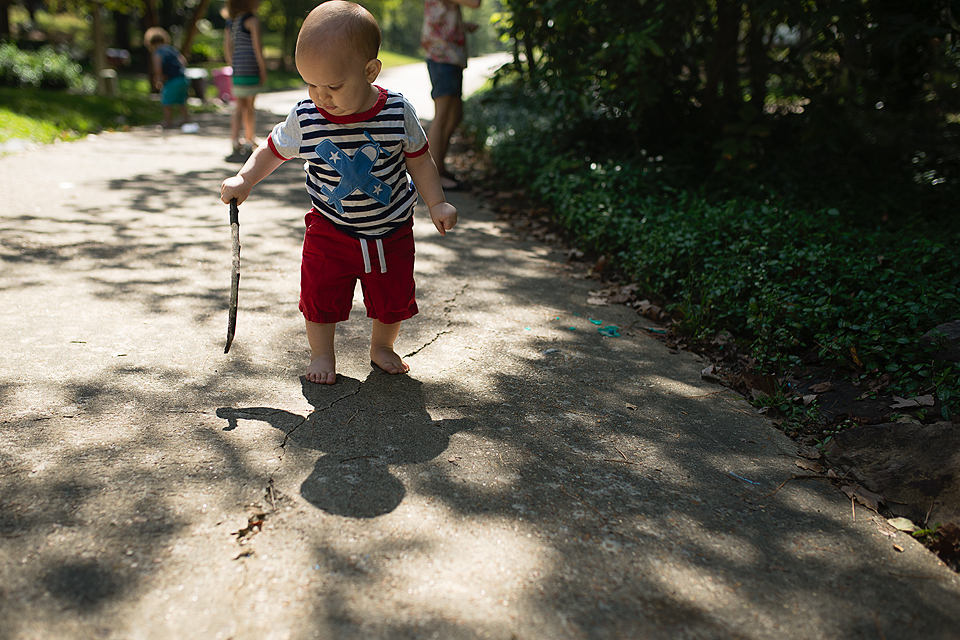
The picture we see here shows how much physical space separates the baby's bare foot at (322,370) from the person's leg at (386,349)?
20 centimetres

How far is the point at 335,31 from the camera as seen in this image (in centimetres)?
222

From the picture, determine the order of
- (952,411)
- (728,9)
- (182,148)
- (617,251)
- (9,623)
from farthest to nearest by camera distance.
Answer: (182,148) → (728,9) → (617,251) → (952,411) → (9,623)

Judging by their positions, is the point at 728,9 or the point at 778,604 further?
the point at 728,9

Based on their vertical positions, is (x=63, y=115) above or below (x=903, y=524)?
above

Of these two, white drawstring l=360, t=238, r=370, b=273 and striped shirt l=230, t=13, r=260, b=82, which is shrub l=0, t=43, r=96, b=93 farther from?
white drawstring l=360, t=238, r=370, b=273

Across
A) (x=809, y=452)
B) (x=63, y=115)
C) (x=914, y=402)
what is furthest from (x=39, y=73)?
(x=914, y=402)

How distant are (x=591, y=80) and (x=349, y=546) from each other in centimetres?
490

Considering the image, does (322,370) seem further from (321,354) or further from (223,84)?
(223,84)

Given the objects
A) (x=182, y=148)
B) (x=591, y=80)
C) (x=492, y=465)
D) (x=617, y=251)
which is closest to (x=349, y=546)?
(x=492, y=465)

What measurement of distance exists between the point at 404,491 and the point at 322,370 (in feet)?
2.70

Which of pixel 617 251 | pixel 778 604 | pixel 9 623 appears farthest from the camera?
pixel 617 251

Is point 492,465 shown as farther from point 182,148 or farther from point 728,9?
point 182,148

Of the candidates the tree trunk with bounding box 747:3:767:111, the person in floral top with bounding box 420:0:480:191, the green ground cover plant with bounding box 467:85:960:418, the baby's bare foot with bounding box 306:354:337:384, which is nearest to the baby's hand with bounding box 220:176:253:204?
the baby's bare foot with bounding box 306:354:337:384

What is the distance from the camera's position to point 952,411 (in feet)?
8.00
